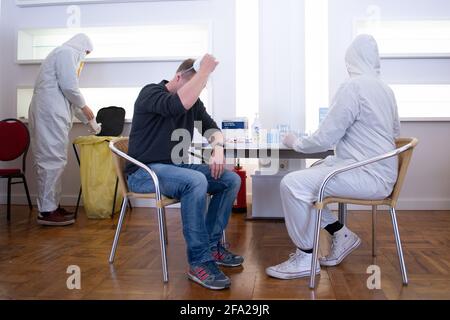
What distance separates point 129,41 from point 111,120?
3.04 feet

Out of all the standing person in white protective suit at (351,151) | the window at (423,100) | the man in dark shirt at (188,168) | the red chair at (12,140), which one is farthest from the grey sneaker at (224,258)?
the window at (423,100)

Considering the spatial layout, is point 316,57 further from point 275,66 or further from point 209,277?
point 209,277

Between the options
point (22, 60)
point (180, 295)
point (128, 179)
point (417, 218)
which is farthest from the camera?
point (22, 60)

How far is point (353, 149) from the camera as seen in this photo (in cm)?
215

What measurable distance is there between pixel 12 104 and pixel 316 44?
3.08 meters

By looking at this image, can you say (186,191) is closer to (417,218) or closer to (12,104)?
(417,218)

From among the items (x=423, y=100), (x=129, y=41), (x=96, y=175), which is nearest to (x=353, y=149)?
(x=96, y=175)

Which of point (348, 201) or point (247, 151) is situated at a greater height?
point (247, 151)

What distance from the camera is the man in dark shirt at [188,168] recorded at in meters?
2.03

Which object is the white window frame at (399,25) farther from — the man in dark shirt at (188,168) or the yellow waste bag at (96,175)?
the yellow waste bag at (96,175)

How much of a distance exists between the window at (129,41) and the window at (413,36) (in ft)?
5.40

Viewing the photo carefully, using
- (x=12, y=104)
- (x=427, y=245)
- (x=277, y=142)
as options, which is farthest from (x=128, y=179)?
(x=12, y=104)
